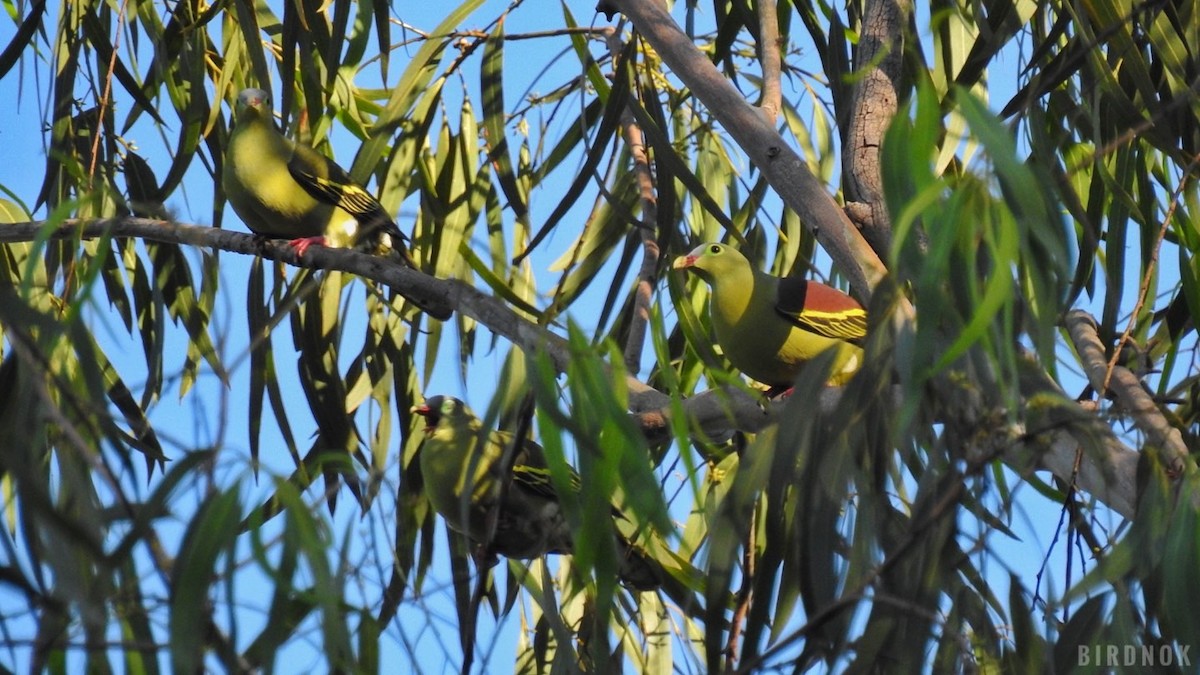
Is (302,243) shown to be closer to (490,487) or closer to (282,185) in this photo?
(282,185)

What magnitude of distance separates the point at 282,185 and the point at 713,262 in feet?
4.00

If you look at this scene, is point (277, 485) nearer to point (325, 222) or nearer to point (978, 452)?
point (978, 452)

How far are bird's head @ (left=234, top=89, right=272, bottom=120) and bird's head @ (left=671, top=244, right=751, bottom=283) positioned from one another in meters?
1.22

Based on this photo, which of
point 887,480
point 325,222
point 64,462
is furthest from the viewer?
point 325,222

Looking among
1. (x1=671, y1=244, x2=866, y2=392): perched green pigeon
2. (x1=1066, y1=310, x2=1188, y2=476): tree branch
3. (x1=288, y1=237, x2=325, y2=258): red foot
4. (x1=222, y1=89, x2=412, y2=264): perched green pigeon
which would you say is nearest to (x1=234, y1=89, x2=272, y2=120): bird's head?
(x1=222, y1=89, x2=412, y2=264): perched green pigeon

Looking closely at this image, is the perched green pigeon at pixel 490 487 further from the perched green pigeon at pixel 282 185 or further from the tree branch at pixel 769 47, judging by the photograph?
the tree branch at pixel 769 47

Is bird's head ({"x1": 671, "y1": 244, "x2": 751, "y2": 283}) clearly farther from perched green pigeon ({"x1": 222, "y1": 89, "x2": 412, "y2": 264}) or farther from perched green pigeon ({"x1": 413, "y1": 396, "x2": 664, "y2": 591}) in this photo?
perched green pigeon ({"x1": 222, "y1": 89, "x2": 412, "y2": 264})

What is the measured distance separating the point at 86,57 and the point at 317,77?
74 cm

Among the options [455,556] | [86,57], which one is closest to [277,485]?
[455,556]

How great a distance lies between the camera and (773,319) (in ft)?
10.5

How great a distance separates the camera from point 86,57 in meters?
3.62

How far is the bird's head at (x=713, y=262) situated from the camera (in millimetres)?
3314

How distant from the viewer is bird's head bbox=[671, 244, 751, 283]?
10.9 feet

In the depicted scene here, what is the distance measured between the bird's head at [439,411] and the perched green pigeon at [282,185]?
0.56 meters
